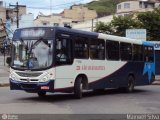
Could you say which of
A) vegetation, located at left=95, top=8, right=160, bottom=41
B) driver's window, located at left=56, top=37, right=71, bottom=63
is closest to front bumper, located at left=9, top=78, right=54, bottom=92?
driver's window, located at left=56, top=37, right=71, bottom=63

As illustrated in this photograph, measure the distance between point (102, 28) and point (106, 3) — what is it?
343 ft

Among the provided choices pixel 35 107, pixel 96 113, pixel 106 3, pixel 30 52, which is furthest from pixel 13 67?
pixel 106 3

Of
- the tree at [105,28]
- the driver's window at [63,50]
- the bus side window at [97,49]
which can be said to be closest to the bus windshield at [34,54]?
the driver's window at [63,50]

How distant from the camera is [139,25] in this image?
61.5 meters

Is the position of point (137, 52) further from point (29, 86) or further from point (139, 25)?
point (139, 25)

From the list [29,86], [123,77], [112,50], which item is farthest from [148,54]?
[29,86]

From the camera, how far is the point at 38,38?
59.8 ft

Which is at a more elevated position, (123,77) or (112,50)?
(112,50)

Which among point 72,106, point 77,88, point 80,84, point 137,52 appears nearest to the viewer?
point 72,106

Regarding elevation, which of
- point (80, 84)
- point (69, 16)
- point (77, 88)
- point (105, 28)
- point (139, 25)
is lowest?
point (77, 88)

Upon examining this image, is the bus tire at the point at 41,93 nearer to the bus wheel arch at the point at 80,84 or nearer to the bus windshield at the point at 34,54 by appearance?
the bus wheel arch at the point at 80,84

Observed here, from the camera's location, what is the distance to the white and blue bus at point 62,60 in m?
17.9

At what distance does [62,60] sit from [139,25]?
144 ft

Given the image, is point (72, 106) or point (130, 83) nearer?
point (72, 106)
